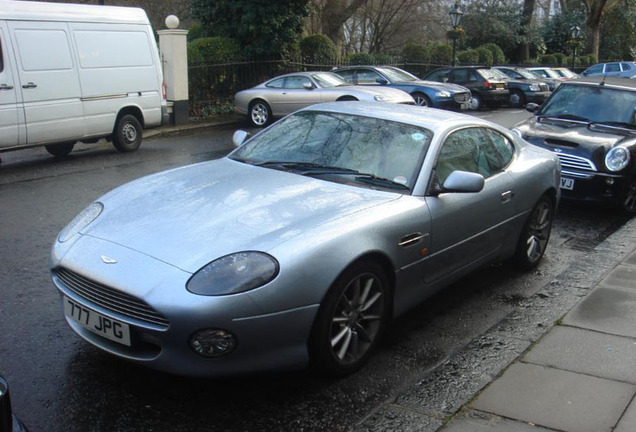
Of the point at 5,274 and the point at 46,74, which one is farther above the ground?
the point at 46,74

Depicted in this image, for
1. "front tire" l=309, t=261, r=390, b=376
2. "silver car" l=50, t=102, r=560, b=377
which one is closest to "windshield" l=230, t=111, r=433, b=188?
"silver car" l=50, t=102, r=560, b=377

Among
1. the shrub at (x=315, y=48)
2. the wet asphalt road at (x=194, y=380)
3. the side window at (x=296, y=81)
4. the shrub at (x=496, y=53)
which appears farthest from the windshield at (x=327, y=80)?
the shrub at (x=496, y=53)

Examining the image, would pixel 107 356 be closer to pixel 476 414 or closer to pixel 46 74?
pixel 476 414

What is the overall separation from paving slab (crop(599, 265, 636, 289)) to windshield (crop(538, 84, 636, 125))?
3.64 meters

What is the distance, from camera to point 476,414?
11.3 ft

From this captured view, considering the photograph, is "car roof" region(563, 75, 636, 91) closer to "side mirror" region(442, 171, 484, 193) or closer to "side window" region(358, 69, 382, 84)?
"side mirror" region(442, 171, 484, 193)

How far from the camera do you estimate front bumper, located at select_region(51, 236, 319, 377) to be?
10.9ft

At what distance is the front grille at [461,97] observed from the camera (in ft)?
65.0

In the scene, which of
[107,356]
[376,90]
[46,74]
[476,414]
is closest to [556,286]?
[476,414]

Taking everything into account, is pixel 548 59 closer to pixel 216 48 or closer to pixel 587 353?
pixel 216 48

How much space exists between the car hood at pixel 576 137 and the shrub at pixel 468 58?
27358 mm

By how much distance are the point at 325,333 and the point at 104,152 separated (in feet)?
33.2

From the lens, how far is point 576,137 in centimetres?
859

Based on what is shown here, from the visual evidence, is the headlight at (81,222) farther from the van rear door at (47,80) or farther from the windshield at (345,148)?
the van rear door at (47,80)
